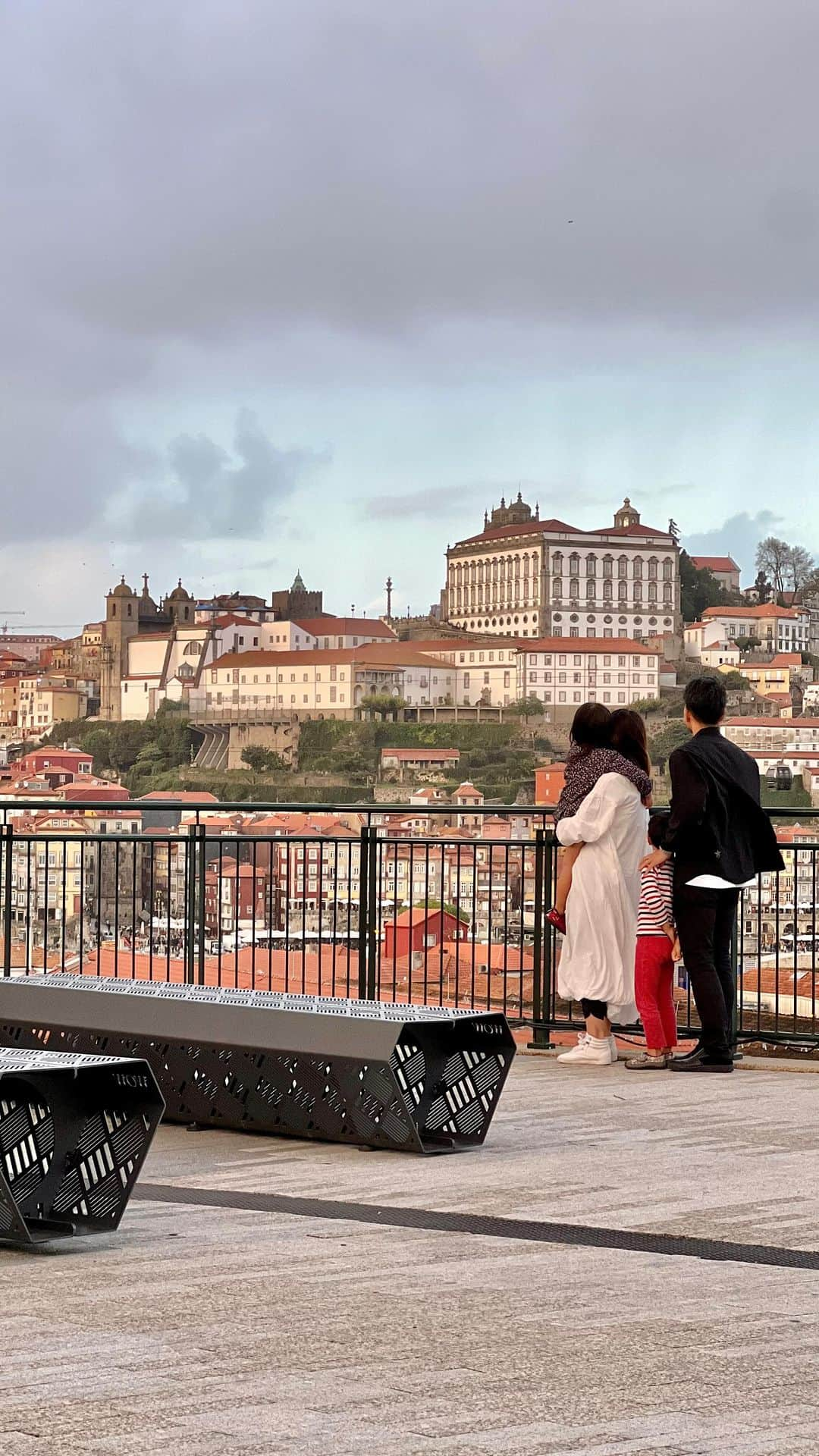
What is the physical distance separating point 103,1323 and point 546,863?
543 centimetres

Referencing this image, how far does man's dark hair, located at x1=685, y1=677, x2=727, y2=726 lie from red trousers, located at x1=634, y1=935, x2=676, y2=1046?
0.99m

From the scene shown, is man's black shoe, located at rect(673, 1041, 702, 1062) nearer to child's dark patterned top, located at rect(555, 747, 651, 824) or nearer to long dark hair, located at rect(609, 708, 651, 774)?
child's dark patterned top, located at rect(555, 747, 651, 824)

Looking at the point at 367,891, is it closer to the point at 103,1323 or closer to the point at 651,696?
the point at 103,1323

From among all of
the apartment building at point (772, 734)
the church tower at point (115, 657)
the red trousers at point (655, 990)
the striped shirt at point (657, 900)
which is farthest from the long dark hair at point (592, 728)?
the church tower at point (115, 657)

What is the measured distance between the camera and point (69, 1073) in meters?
4.45

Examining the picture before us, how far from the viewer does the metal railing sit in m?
9.13

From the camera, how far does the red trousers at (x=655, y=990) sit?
7.96 metres

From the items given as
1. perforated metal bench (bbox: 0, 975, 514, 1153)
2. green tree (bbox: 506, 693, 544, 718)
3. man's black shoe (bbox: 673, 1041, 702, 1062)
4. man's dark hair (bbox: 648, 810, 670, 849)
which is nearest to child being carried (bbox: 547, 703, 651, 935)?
man's dark hair (bbox: 648, 810, 670, 849)

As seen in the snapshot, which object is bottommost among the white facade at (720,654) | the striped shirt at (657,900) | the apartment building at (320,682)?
the striped shirt at (657,900)

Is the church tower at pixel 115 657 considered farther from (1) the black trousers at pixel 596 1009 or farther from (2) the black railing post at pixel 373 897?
(1) the black trousers at pixel 596 1009

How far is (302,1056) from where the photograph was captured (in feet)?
19.2

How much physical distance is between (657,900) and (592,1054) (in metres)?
0.80

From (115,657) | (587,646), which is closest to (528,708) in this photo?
(587,646)


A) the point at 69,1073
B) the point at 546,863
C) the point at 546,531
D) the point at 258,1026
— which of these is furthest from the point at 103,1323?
the point at 546,531
